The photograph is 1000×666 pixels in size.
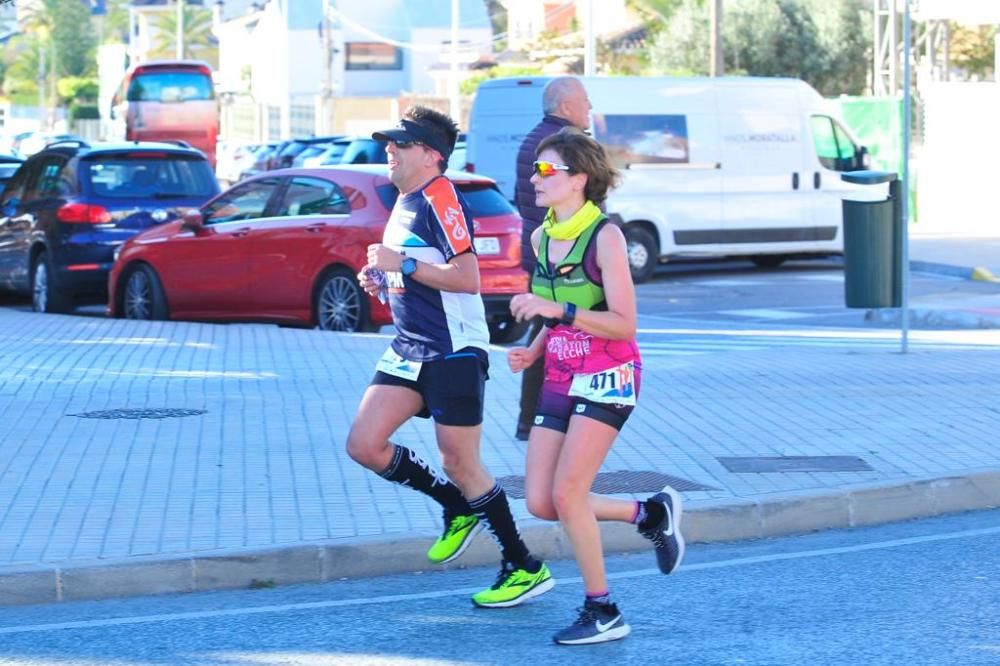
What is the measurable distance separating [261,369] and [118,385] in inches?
45.9

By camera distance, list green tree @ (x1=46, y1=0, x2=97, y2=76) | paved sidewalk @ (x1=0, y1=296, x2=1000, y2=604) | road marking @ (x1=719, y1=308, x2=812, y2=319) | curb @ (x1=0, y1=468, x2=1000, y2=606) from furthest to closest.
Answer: green tree @ (x1=46, y1=0, x2=97, y2=76), road marking @ (x1=719, y1=308, x2=812, y2=319), paved sidewalk @ (x1=0, y1=296, x2=1000, y2=604), curb @ (x1=0, y1=468, x2=1000, y2=606)

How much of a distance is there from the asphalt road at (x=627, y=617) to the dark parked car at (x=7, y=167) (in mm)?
15904

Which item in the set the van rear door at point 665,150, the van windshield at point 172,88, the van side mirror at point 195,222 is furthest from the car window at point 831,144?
the van windshield at point 172,88

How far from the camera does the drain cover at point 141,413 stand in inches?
408

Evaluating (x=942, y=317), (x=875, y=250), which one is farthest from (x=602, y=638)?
(x=942, y=317)

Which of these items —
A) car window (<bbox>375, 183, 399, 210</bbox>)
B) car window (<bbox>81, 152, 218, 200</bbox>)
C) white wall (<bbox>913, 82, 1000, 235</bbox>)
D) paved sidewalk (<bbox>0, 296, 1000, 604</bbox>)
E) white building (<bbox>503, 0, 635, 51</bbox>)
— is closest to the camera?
paved sidewalk (<bbox>0, 296, 1000, 604</bbox>)

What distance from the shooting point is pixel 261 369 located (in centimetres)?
1253

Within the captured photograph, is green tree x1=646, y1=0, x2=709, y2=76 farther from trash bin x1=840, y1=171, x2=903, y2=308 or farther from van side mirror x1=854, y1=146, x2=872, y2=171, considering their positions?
trash bin x1=840, y1=171, x2=903, y2=308

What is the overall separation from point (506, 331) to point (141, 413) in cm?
579

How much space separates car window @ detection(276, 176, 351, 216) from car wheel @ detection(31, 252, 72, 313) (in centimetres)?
342

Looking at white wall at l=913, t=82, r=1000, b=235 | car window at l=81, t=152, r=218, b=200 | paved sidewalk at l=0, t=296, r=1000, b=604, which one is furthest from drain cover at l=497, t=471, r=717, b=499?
white wall at l=913, t=82, r=1000, b=235

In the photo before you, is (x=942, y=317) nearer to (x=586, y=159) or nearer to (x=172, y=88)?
(x=586, y=159)

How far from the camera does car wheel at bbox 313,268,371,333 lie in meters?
15.1

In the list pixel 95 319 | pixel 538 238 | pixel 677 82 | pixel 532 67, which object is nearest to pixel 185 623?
pixel 538 238
